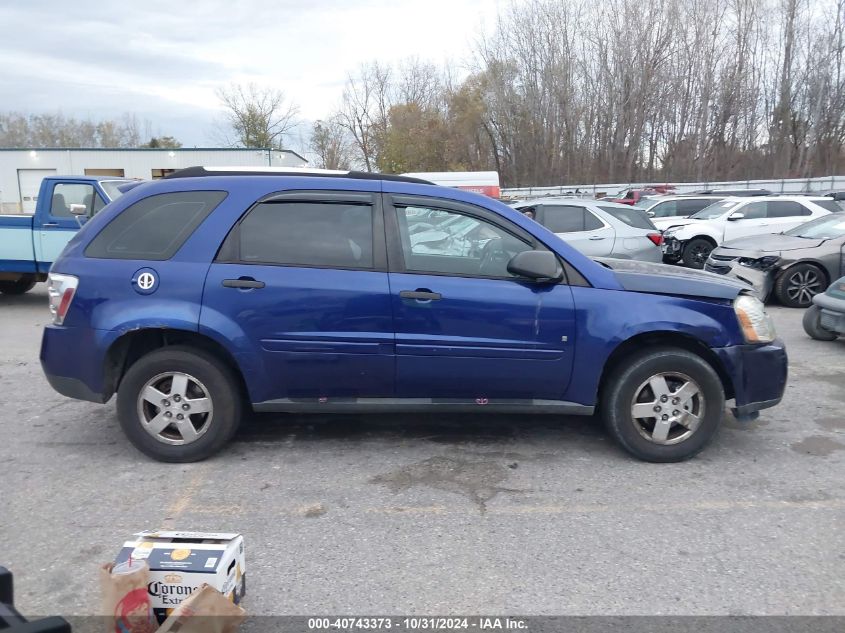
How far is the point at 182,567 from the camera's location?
103 inches

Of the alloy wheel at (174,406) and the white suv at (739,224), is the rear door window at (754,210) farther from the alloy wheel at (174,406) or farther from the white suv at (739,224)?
the alloy wheel at (174,406)

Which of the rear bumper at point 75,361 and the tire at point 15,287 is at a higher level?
the rear bumper at point 75,361

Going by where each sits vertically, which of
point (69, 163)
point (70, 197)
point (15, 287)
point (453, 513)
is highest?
point (69, 163)

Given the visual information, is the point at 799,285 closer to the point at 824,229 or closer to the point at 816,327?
the point at 824,229

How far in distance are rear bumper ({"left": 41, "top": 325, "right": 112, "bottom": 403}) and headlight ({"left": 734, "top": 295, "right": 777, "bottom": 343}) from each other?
4.15 meters

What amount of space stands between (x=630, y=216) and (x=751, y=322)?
22.6ft

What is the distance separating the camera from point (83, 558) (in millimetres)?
3217

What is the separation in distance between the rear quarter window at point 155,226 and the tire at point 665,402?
293 cm

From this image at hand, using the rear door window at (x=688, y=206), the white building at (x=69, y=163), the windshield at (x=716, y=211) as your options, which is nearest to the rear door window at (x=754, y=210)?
the windshield at (x=716, y=211)

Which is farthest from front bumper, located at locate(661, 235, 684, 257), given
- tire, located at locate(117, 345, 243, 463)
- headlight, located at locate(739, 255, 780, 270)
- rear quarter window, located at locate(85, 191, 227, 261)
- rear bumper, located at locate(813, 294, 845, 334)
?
tire, located at locate(117, 345, 243, 463)

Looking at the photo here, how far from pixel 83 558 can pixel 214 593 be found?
1.16 m

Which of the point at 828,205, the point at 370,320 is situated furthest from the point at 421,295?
the point at 828,205

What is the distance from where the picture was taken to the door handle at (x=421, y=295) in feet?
13.6

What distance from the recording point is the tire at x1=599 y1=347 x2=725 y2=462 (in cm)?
425
